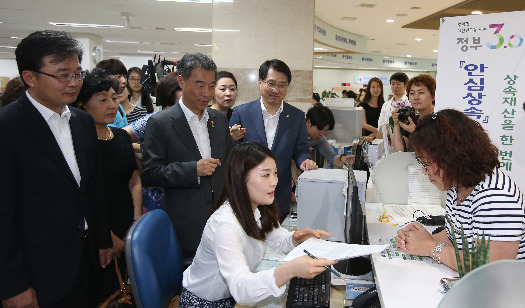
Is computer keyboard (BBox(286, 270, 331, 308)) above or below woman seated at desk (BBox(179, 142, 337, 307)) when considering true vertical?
below

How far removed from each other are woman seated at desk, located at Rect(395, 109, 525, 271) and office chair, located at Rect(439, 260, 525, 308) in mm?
670

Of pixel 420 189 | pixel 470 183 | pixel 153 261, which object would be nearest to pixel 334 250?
pixel 470 183

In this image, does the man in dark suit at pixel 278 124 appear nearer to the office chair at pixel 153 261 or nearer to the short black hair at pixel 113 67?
the office chair at pixel 153 261

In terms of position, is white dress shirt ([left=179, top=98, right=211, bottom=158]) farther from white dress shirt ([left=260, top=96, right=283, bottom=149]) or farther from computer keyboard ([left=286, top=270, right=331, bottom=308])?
computer keyboard ([left=286, top=270, right=331, bottom=308])

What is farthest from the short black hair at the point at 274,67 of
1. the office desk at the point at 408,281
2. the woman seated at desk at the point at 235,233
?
the office desk at the point at 408,281

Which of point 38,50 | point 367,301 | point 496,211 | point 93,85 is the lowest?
point 367,301

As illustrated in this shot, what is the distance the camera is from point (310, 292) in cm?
157

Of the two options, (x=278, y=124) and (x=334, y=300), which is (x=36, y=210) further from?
(x=278, y=124)

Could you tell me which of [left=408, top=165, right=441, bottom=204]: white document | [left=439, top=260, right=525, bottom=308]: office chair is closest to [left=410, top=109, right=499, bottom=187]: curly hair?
[left=439, top=260, right=525, bottom=308]: office chair

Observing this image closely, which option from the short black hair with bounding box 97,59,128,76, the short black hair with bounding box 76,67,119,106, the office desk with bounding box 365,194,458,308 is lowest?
the office desk with bounding box 365,194,458,308

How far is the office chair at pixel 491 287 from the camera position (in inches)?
29.0

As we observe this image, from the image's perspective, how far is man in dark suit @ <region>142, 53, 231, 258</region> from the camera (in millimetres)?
2174

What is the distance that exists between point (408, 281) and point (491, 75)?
1.55 m

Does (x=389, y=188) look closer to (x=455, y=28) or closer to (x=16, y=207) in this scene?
(x=455, y=28)
